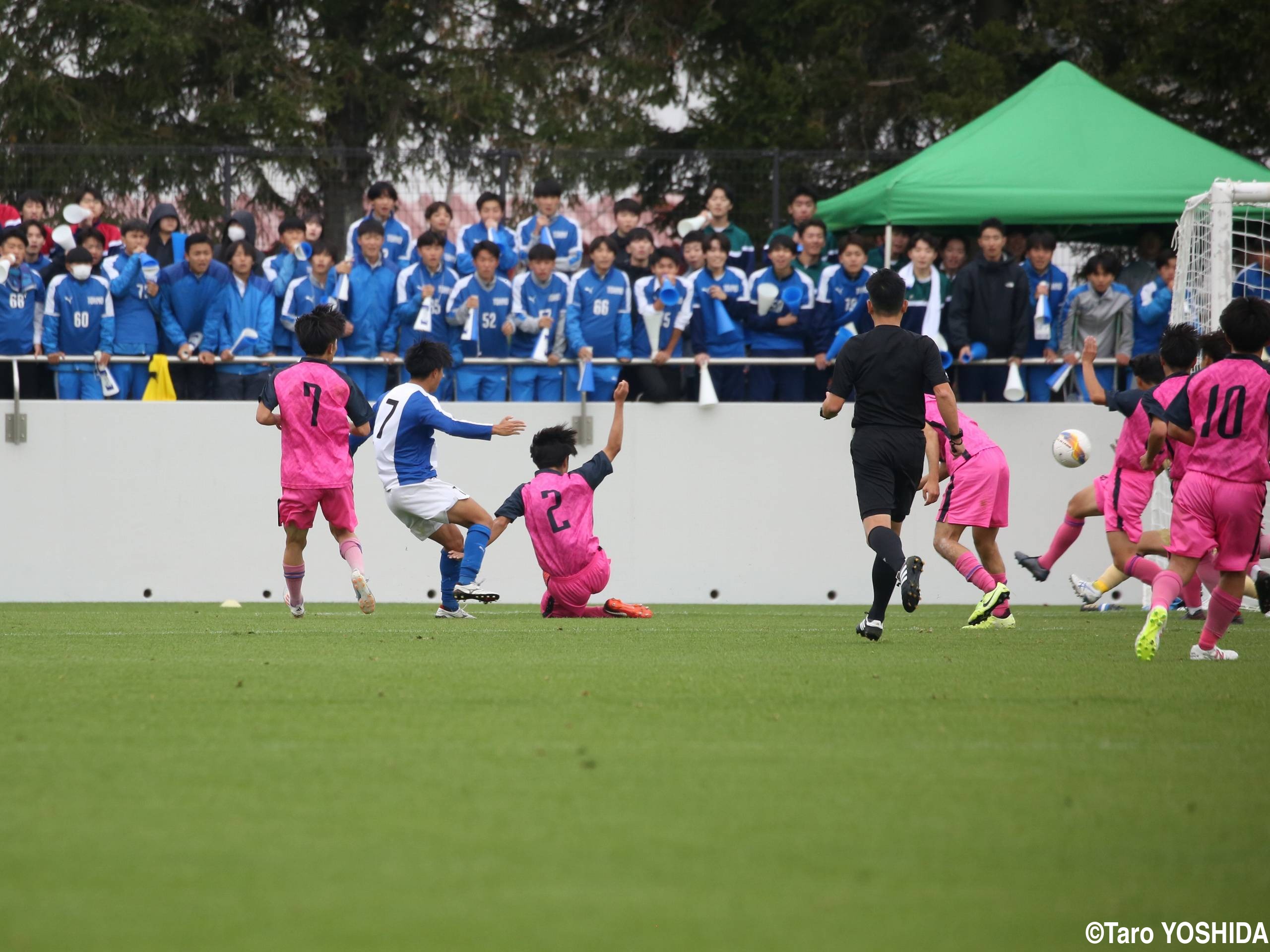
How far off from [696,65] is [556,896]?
60.8 feet

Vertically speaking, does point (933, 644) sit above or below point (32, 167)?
below

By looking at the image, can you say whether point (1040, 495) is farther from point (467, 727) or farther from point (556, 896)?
point (556, 896)

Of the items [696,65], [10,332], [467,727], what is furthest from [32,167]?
[467,727]

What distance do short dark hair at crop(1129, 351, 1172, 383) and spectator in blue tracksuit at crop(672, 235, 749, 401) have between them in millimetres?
4285

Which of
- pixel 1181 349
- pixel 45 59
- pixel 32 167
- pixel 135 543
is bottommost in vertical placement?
pixel 135 543

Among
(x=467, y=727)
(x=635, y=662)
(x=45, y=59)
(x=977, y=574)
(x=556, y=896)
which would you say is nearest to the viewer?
(x=556, y=896)

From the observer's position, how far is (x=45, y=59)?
19828 mm

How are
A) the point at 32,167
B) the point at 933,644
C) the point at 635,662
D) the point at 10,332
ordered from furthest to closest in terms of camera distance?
the point at 32,167, the point at 10,332, the point at 933,644, the point at 635,662

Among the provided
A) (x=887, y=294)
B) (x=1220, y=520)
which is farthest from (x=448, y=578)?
(x=1220, y=520)

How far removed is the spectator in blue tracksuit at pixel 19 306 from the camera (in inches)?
563

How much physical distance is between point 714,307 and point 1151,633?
7623 mm

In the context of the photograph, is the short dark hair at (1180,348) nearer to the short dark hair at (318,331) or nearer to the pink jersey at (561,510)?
the pink jersey at (561,510)

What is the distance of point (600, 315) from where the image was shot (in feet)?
48.4

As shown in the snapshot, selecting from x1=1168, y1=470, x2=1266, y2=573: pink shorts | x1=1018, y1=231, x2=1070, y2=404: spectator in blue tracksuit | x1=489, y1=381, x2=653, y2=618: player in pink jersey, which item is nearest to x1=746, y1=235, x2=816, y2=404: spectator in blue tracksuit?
x1=1018, y1=231, x2=1070, y2=404: spectator in blue tracksuit
